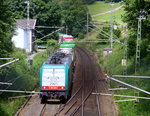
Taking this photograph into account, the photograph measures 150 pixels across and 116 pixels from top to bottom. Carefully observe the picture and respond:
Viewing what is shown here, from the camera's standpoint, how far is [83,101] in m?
19.7

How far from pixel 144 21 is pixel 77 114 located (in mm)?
9247

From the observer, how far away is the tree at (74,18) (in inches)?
2542

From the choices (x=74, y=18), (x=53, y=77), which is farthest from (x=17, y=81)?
(x=74, y=18)

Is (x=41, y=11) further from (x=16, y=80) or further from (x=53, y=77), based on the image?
(x=53, y=77)

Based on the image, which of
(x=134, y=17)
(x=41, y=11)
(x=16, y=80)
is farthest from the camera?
(x=41, y=11)

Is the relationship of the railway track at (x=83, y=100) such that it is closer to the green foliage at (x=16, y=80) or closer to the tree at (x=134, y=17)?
the green foliage at (x=16, y=80)

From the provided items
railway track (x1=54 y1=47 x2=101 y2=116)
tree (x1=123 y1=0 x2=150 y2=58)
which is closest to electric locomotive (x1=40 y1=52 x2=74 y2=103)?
railway track (x1=54 y1=47 x2=101 y2=116)

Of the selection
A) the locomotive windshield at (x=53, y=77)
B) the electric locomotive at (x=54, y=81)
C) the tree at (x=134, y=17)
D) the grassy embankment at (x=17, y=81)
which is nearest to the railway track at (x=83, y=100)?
the electric locomotive at (x=54, y=81)

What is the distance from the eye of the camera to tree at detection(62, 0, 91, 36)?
212 ft

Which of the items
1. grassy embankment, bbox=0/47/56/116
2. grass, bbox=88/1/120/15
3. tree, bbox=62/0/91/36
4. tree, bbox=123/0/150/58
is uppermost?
grass, bbox=88/1/120/15

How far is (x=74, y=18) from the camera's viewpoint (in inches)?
2571

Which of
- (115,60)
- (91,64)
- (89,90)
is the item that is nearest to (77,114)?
(89,90)

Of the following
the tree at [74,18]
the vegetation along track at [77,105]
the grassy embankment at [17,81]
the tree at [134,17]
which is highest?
the tree at [74,18]

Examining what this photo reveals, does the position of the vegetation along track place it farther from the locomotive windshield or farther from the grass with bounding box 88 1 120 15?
the grass with bounding box 88 1 120 15
